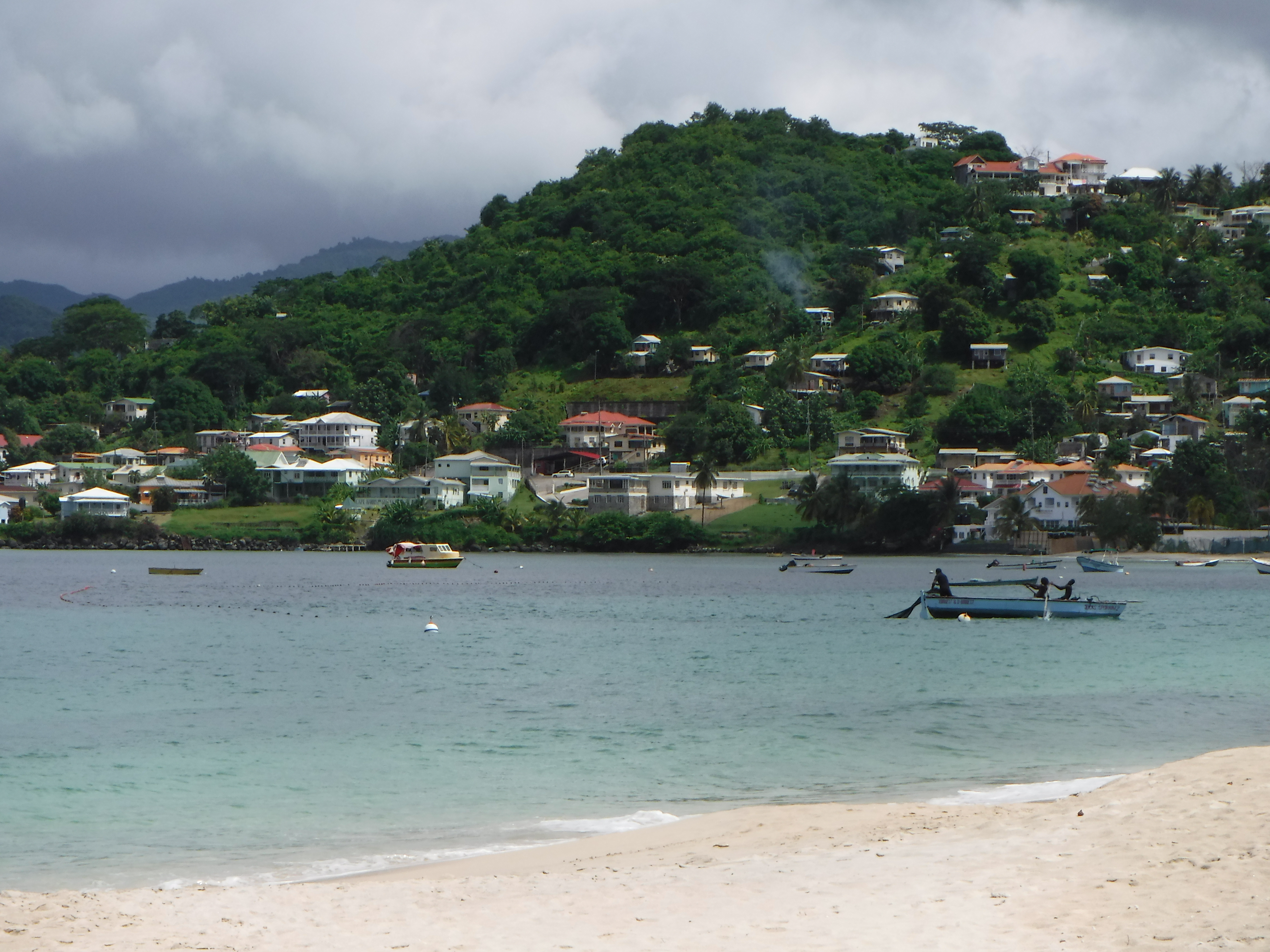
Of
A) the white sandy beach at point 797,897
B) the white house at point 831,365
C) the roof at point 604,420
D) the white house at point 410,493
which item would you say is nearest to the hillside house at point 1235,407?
the white house at point 831,365

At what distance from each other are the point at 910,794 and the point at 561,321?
12311 centimetres

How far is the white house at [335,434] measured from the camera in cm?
12225

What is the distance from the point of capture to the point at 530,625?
1810 inches

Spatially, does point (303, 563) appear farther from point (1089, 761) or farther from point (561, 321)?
point (1089, 761)

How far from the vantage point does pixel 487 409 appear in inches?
4892

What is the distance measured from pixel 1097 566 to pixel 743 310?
70.9m

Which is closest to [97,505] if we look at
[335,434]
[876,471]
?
[335,434]

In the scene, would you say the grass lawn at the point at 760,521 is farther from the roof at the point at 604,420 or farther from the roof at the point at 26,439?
the roof at the point at 26,439

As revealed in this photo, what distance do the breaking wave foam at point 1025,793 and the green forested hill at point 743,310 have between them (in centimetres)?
8059

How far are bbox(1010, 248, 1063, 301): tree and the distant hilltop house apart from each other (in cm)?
4038

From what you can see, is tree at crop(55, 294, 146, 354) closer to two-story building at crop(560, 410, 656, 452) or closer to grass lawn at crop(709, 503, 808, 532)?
two-story building at crop(560, 410, 656, 452)

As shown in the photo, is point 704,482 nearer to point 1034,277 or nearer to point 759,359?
point 759,359

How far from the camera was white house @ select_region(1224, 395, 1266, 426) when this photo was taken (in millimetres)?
107375

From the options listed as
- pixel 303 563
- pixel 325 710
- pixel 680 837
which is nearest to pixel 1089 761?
pixel 680 837
